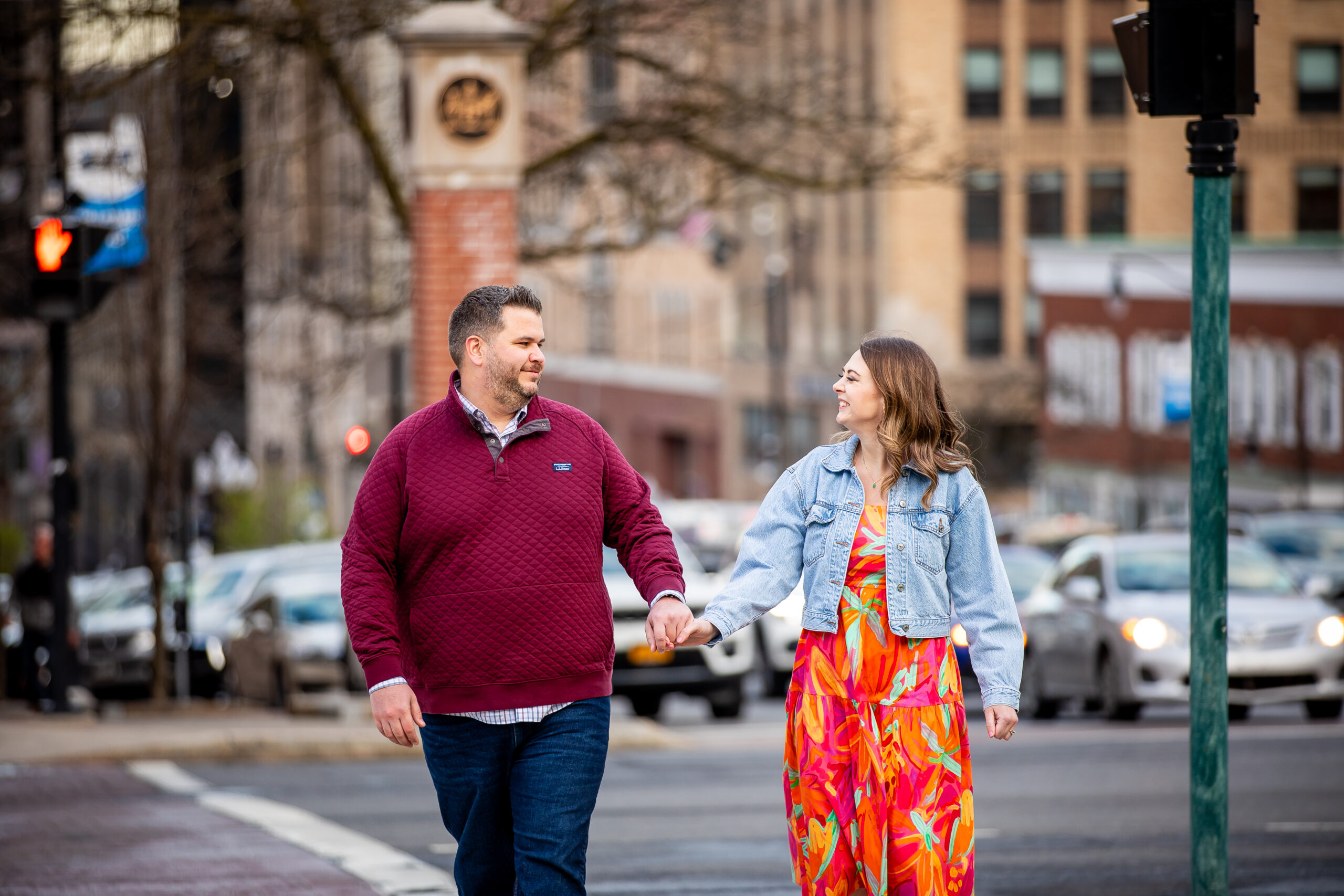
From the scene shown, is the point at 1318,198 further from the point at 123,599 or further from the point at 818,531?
the point at 818,531

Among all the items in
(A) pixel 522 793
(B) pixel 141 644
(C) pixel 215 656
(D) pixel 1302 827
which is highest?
(A) pixel 522 793

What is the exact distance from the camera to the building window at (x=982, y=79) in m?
65.6

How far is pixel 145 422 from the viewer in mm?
21922

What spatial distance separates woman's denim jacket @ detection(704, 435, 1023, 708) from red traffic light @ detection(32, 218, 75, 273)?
12.0 metres

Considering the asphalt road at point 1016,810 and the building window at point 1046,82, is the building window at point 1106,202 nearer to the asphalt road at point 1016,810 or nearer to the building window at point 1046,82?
the building window at point 1046,82

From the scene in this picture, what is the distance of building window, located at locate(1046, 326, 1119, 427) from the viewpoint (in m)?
56.7

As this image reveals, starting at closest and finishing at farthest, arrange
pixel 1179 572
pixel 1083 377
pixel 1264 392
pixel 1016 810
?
pixel 1016 810, pixel 1179 572, pixel 1264 392, pixel 1083 377

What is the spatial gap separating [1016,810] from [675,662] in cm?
745

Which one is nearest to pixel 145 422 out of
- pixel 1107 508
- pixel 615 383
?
pixel 1107 508

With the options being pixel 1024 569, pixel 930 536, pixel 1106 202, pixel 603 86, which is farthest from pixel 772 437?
pixel 930 536

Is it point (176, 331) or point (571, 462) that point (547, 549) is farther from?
point (176, 331)

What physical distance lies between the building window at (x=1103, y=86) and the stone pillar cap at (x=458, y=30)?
52.5 metres

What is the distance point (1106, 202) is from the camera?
66625 mm

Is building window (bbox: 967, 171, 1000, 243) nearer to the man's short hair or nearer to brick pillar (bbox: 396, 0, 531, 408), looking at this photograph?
brick pillar (bbox: 396, 0, 531, 408)
